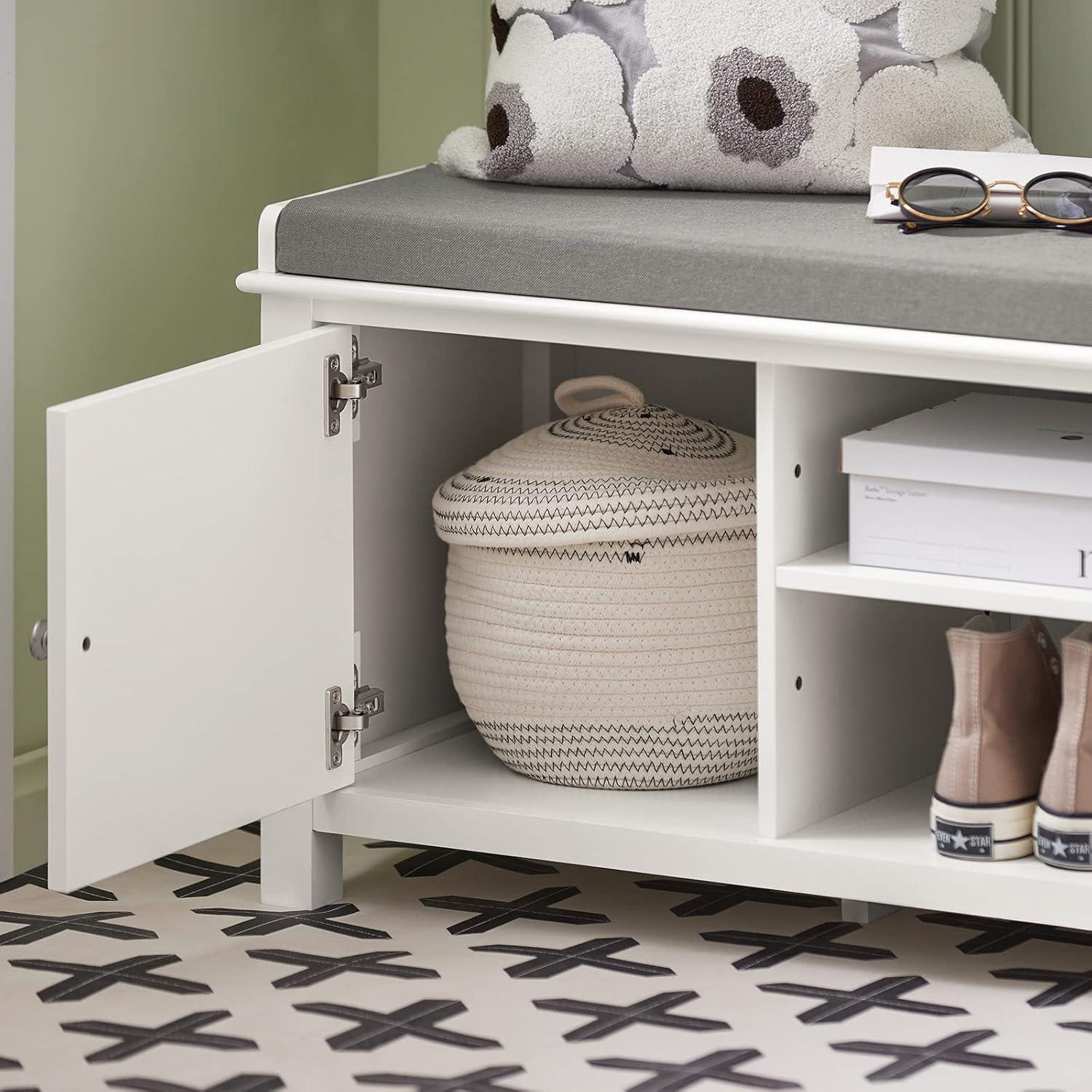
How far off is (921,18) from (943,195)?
23cm

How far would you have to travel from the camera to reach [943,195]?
1588 millimetres

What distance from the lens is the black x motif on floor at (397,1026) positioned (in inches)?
58.3

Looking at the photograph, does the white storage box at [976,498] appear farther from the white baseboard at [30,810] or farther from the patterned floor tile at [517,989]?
the white baseboard at [30,810]

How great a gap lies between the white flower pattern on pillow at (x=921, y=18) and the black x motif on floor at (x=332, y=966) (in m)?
0.86

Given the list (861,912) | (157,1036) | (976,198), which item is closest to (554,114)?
(976,198)

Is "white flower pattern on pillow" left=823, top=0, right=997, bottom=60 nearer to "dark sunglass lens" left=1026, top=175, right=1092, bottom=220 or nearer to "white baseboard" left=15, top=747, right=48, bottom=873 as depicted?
"dark sunglass lens" left=1026, top=175, right=1092, bottom=220

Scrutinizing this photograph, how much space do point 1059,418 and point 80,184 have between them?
35.8 inches

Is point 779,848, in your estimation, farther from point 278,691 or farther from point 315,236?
point 315,236

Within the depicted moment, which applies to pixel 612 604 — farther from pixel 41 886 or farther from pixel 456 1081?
pixel 41 886

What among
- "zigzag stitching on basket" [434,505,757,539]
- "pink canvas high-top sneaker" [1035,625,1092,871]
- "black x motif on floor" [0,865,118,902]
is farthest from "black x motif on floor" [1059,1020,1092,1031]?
"black x motif on floor" [0,865,118,902]

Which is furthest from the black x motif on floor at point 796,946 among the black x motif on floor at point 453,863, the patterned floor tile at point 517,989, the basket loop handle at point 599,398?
the basket loop handle at point 599,398

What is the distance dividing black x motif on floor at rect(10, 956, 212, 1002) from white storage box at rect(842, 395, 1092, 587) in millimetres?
621

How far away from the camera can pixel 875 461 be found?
1559 millimetres

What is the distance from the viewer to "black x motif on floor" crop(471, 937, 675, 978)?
1.62 metres
